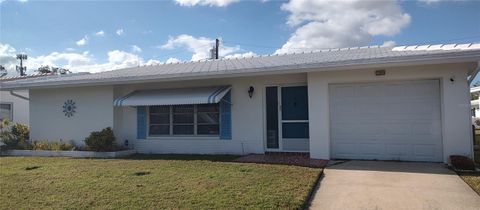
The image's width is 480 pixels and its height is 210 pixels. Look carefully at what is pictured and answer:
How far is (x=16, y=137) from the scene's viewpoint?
17891mm

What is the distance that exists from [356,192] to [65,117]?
13993mm

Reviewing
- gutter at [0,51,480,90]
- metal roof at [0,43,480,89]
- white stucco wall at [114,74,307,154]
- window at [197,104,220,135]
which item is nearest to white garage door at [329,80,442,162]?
metal roof at [0,43,480,89]

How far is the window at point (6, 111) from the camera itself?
2470cm

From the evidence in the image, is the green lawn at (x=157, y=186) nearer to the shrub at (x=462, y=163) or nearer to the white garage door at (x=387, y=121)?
the white garage door at (x=387, y=121)

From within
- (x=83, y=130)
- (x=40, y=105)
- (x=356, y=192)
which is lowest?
(x=356, y=192)

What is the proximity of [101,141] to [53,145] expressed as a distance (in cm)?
276

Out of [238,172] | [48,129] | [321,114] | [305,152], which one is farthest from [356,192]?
[48,129]

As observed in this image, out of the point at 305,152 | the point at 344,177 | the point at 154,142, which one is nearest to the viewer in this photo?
the point at 344,177

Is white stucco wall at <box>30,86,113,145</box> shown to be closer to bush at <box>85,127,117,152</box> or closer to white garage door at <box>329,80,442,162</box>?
bush at <box>85,127,117,152</box>

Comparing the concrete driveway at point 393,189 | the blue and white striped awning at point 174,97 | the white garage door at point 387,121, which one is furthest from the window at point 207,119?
the concrete driveway at point 393,189

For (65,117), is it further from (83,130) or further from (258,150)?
(258,150)

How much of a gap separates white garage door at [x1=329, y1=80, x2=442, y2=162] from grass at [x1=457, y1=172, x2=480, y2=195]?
7.34ft

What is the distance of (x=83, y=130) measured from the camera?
56.1 ft

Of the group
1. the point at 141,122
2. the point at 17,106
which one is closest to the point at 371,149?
the point at 141,122
